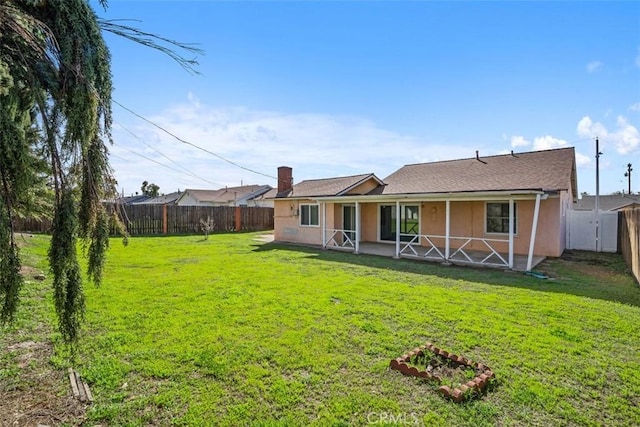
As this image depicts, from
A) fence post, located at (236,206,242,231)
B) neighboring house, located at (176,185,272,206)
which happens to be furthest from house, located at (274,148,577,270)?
neighboring house, located at (176,185,272,206)

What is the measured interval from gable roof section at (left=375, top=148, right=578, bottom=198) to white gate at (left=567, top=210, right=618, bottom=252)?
152 centimetres

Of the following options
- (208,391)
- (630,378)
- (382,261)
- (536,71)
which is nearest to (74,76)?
(208,391)

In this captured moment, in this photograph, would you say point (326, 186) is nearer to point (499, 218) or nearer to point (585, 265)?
point (499, 218)

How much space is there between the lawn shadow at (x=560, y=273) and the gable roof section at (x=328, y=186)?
3284mm

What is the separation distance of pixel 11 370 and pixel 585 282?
10861mm

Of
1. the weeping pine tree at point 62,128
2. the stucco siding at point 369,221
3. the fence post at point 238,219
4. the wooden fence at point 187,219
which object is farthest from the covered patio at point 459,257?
the fence post at point 238,219

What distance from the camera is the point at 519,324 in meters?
5.02

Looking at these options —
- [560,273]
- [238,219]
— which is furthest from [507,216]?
[238,219]

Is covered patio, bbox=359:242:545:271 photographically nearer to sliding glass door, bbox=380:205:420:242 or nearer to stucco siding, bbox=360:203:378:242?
sliding glass door, bbox=380:205:420:242

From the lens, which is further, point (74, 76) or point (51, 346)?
point (51, 346)

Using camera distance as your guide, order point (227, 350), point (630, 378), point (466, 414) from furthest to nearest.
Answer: point (227, 350) < point (630, 378) < point (466, 414)

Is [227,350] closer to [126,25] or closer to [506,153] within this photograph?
[126,25]

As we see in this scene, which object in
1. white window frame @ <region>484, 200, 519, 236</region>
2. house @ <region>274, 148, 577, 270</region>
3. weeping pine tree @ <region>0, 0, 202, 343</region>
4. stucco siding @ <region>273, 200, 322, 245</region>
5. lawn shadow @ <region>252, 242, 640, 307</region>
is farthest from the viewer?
stucco siding @ <region>273, 200, 322, 245</region>

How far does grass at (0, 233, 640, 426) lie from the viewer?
296 cm
